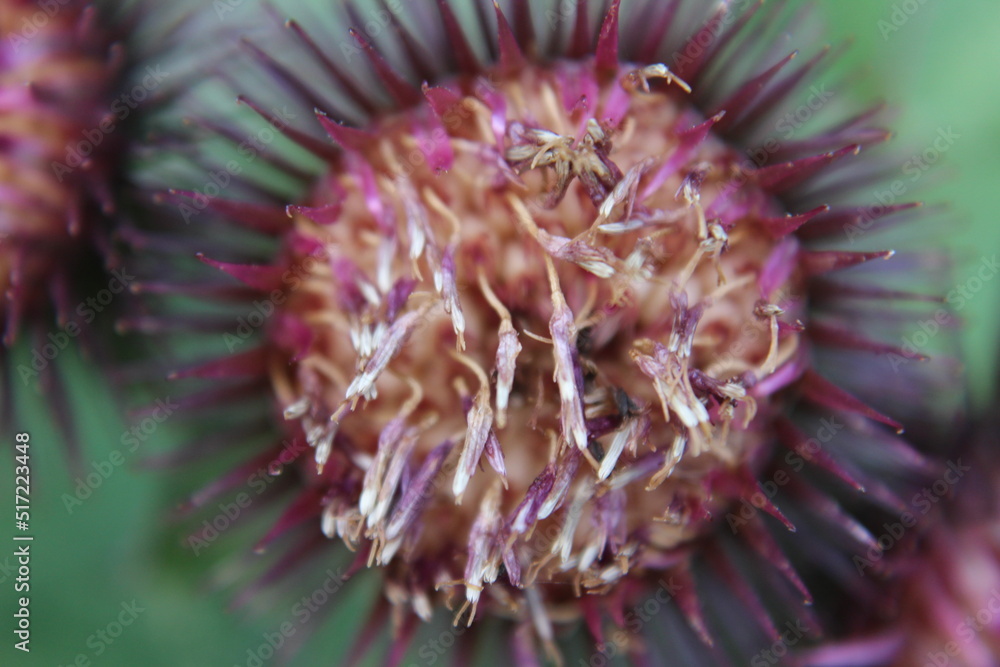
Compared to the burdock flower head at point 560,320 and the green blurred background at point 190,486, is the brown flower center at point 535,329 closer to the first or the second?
the burdock flower head at point 560,320

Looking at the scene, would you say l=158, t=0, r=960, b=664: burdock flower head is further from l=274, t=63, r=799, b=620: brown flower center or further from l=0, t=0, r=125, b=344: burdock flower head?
l=0, t=0, r=125, b=344: burdock flower head

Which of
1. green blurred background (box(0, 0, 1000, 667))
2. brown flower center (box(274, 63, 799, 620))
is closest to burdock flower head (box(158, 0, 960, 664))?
brown flower center (box(274, 63, 799, 620))

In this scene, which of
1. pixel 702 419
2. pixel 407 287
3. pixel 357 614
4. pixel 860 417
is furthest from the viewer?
pixel 357 614

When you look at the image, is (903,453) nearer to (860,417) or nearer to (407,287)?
(860,417)

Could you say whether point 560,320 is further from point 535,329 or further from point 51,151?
point 51,151

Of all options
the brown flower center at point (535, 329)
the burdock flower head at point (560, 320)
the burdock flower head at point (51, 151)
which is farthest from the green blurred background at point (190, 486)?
the brown flower center at point (535, 329)

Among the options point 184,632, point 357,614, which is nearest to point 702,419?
point 357,614
